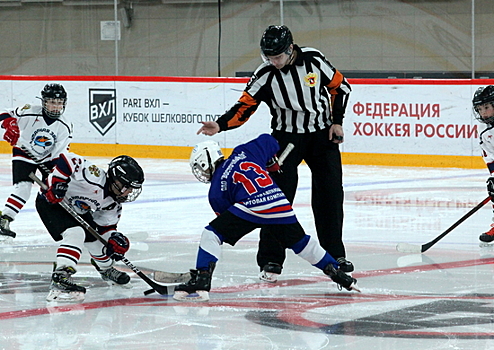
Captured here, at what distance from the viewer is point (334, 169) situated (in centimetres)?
467

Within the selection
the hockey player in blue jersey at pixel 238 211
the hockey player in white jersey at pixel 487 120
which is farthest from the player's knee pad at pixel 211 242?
the hockey player in white jersey at pixel 487 120

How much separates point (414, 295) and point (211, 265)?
90cm

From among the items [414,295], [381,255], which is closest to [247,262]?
[381,255]

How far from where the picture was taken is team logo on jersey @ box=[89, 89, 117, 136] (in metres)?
10.7

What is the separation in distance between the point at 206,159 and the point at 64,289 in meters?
0.83

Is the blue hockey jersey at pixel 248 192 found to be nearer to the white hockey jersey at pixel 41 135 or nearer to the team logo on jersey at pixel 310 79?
the team logo on jersey at pixel 310 79

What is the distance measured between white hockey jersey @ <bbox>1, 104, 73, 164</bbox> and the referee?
186cm

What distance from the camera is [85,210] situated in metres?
4.38

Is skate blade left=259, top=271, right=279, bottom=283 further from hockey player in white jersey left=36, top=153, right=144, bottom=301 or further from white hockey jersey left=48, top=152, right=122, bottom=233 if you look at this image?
white hockey jersey left=48, top=152, right=122, bottom=233

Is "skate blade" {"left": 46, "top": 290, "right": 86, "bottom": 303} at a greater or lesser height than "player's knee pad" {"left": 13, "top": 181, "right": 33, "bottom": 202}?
lesser

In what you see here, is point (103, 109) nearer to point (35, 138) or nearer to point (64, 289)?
point (35, 138)

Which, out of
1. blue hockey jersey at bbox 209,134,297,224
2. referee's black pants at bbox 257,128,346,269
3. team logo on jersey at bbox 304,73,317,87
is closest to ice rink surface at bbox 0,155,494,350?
referee's black pants at bbox 257,128,346,269

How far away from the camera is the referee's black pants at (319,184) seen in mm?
4617

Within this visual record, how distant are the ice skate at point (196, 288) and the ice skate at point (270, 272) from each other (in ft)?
1.75
